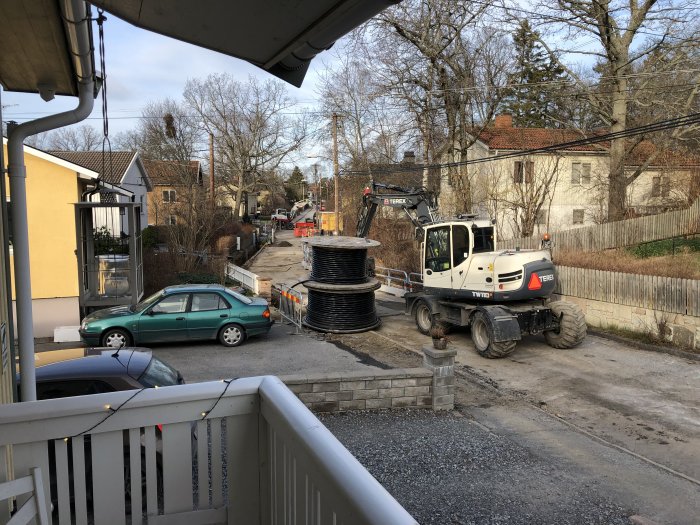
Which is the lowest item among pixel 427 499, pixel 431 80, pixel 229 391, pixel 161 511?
pixel 427 499

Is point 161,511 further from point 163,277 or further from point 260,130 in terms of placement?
point 260,130

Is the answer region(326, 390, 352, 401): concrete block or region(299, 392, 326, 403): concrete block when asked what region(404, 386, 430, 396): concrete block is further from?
region(299, 392, 326, 403): concrete block

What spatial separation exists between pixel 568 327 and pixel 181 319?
9434mm

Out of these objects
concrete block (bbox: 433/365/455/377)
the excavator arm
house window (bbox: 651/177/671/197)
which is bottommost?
concrete block (bbox: 433/365/455/377)

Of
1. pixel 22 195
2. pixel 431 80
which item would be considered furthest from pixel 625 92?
pixel 22 195

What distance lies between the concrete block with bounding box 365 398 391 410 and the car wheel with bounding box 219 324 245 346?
6239mm

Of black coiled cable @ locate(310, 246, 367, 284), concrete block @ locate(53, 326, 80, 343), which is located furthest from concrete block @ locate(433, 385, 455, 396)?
concrete block @ locate(53, 326, 80, 343)

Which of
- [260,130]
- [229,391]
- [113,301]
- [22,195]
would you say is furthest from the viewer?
[260,130]

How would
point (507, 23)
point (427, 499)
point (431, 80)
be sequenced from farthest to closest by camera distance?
point (431, 80), point (507, 23), point (427, 499)

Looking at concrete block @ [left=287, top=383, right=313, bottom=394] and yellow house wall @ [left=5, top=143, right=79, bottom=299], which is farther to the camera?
yellow house wall @ [left=5, top=143, right=79, bottom=299]

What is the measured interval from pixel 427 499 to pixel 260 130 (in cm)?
4805

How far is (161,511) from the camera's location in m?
2.65

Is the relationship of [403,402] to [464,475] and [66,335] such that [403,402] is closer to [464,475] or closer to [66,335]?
[464,475]

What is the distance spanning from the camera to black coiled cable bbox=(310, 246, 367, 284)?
629 inches
